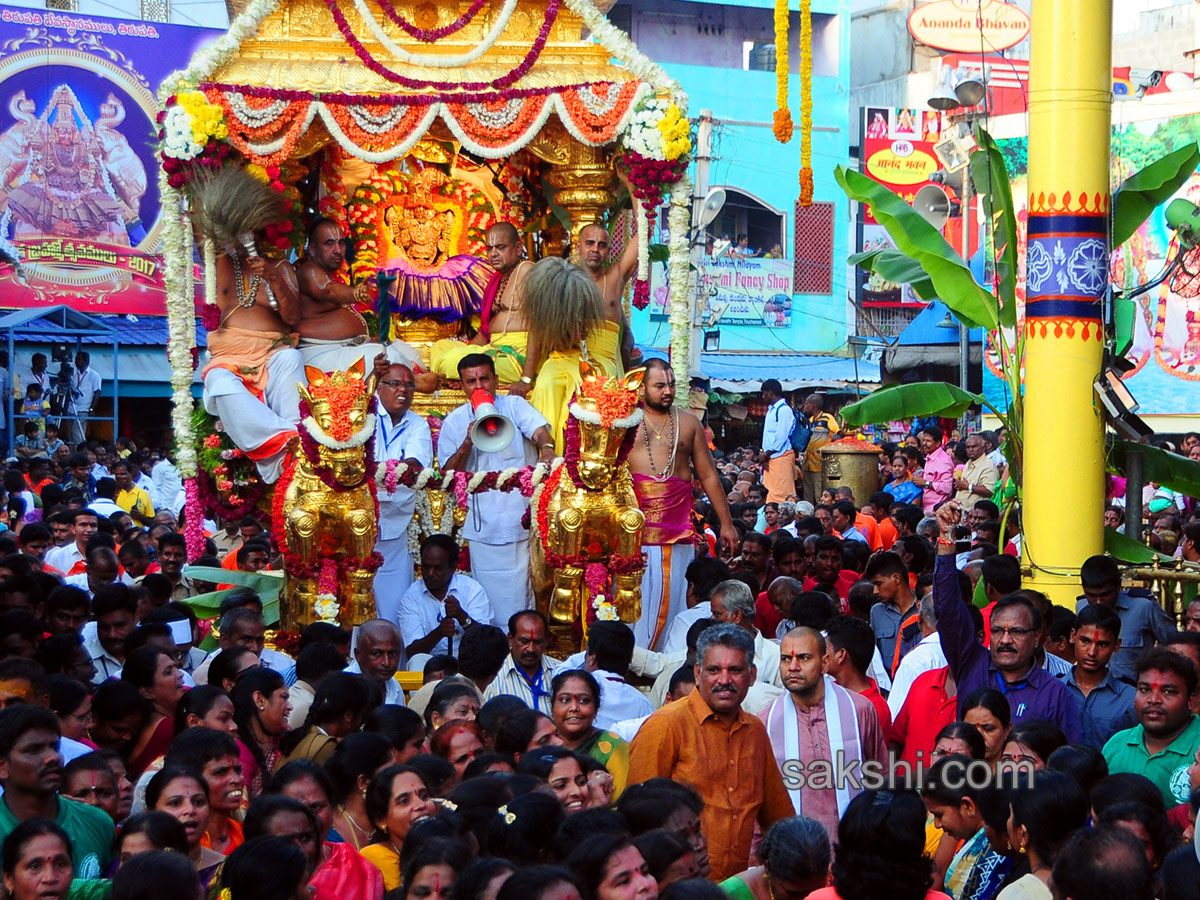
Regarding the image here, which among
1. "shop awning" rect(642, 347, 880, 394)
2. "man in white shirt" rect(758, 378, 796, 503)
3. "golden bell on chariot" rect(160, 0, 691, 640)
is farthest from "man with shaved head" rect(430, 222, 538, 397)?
"shop awning" rect(642, 347, 880, 394)

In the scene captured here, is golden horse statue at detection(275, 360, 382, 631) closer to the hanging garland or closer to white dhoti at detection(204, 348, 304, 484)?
white dhoti at detection(204, 348, 304, 484)

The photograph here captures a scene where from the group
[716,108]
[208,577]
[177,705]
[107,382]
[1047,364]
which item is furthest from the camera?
[716,108]

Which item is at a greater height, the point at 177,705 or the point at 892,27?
the point at 892,27

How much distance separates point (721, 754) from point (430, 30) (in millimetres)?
6996

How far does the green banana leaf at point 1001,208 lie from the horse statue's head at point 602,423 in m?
2.00

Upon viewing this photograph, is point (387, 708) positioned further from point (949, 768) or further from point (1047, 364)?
point (1047, 364)

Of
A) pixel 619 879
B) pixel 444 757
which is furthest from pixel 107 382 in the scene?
pixel 619 879

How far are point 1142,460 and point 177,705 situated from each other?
508 cm

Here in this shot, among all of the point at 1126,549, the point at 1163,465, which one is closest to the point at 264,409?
the point at 1126,549

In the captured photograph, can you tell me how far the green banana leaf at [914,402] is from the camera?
824 cm

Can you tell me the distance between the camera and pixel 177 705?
5449mm

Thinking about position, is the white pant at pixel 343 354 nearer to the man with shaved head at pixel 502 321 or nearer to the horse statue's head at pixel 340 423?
the man with shaved head at pixel 502 321

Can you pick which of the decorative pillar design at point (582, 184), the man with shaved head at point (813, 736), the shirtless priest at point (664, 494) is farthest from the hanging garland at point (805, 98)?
the man with shaved head at point (813, 736)

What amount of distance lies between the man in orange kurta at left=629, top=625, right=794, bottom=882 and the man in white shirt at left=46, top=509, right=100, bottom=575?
6.03 meters
